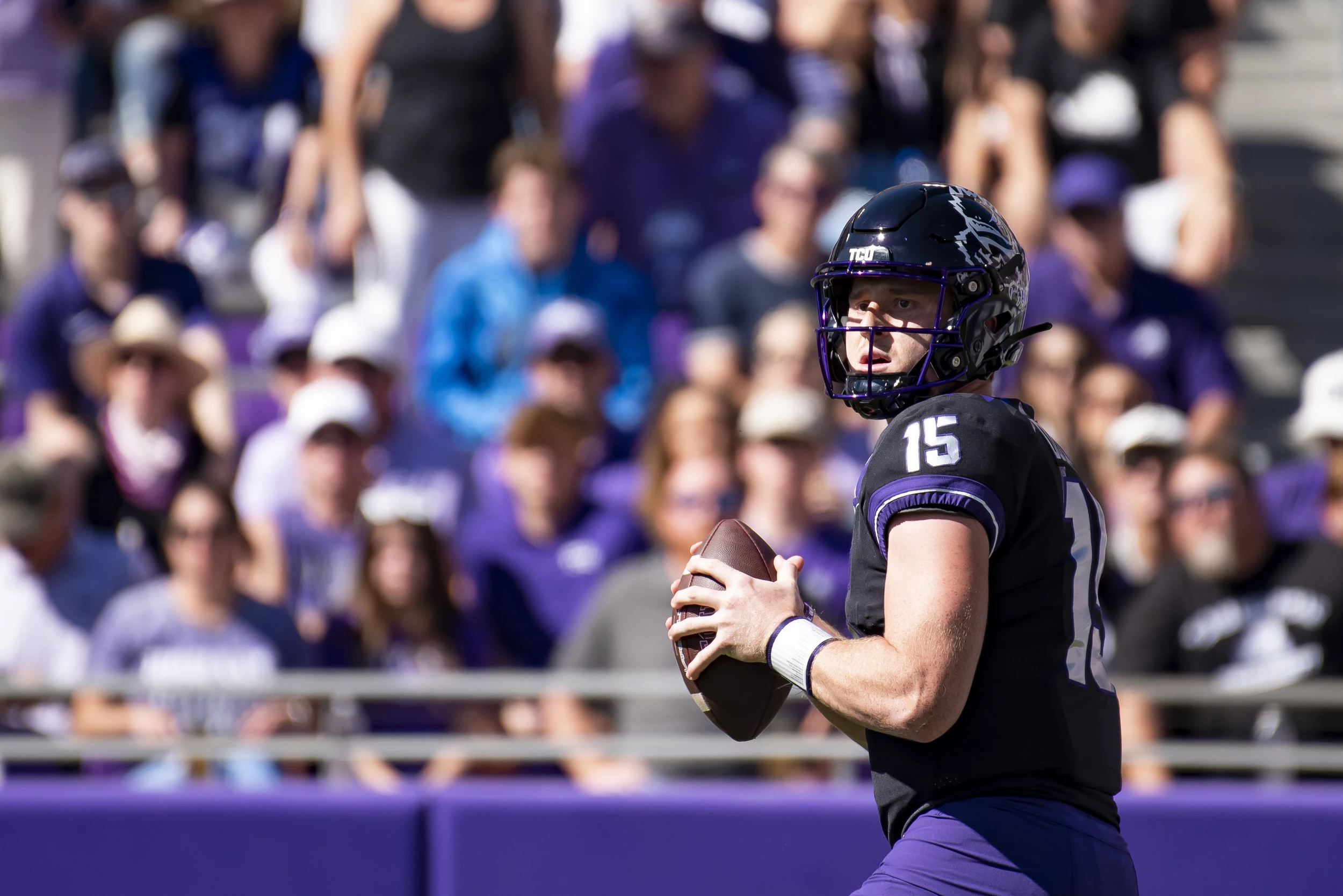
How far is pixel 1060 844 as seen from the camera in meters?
2.58

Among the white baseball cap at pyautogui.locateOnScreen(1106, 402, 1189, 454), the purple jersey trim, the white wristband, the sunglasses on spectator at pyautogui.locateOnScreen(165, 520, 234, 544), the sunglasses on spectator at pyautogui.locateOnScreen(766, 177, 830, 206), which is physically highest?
the sunglasses on spectator at pyautogui.locateOnScreen(766, 177, 830, 206)

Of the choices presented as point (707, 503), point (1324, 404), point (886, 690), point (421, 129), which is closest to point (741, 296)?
point (707, 503)

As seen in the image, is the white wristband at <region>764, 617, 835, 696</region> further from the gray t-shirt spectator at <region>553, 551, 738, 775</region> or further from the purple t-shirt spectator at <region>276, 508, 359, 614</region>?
the purple t-shirt spectator at <region>276, 508, 359, 614</region>

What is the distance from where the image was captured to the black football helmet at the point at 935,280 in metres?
2.73

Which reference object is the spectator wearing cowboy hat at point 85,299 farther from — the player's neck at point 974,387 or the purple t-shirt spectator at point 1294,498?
the player's neck at point 974,387

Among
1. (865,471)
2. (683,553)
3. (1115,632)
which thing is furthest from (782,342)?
(865,471)

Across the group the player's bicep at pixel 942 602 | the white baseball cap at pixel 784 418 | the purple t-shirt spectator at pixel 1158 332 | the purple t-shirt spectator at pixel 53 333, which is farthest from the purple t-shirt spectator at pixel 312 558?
the player's bicep at pixel 942 602

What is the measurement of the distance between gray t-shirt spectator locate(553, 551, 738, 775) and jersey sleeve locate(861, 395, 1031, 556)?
119 inches

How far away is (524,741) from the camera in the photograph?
5184 mm

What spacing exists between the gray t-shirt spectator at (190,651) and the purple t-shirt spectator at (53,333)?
1875 mm

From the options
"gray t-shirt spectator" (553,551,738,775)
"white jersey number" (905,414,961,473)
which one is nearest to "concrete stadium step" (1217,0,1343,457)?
"gray t-shirt spectator" (553,551,738,775)

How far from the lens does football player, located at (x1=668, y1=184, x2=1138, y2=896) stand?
2.46m

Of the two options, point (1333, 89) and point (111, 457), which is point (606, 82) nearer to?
point (111, 457)

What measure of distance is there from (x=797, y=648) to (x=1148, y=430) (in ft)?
13.1
